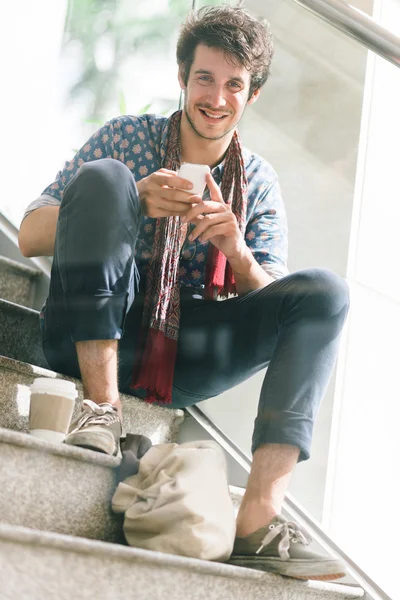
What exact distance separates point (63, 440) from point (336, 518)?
565 millimetres

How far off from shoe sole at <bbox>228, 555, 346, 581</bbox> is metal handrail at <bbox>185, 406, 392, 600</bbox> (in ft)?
0.90

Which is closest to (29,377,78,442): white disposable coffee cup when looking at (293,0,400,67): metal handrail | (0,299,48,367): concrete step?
(0,299,48,367): concrete step

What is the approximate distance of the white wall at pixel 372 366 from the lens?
129cm

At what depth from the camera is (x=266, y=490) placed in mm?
968

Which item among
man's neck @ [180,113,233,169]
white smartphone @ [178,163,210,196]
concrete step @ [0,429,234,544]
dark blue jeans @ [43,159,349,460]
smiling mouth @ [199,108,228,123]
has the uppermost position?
smiling mouth @ [199,108,228,123]

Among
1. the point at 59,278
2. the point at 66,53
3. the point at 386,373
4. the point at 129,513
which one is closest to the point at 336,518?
the point at 386,373

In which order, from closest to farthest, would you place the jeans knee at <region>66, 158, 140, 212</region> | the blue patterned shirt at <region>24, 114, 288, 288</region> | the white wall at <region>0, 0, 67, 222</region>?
the jeans knee at <region>66, 158, 140, 212</region> → the blue patterned shirt at <region>24, 114, 288, 288</region> → the white wall at <region>0, 0, 67, 222</region>

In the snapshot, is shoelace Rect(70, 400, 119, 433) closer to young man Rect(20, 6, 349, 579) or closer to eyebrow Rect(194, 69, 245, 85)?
young man Rect(20, 6, 349, 579)

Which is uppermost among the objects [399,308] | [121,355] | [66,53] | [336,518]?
[66,53]

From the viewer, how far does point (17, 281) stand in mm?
1813

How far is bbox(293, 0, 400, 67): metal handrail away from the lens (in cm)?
107

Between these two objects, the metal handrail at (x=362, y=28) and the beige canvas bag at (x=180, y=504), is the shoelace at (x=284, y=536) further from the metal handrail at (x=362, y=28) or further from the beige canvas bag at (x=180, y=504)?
the metal handrail at (x=362, y=28)

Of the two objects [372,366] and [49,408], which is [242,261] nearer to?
[372,366]

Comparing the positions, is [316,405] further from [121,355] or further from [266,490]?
[121,355]
